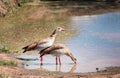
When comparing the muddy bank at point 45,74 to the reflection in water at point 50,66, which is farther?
the reflection in water at point 50,66

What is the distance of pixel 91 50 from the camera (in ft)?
58.2

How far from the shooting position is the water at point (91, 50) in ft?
47.8

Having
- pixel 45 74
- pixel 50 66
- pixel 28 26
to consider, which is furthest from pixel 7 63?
pixel 28 26

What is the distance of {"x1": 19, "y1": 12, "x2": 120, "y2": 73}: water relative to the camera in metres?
14.6

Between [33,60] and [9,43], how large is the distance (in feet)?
15.2

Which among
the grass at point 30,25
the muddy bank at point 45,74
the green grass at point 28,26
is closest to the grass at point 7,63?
the muddy bank at point 45,74

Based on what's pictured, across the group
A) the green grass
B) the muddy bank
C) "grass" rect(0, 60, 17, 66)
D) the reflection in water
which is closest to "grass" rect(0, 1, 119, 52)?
the green grass

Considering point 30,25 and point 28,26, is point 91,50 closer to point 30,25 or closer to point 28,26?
point 28,26

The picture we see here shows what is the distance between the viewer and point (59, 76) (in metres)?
12.2

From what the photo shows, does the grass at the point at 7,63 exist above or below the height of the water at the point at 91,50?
above

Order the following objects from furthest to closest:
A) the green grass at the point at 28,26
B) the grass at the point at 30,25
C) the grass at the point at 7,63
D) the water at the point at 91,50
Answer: the grass at the point at 30,25 → the green grass at the point at 28,26 → the water at the point at 91,50 → the grass at the point at 7,63

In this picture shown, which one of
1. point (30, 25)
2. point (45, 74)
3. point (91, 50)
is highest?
point (45, 74)

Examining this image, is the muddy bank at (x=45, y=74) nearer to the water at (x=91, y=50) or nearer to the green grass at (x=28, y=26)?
the water at (x=91, y=50)

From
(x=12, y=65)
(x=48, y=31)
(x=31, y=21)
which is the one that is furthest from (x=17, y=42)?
(x=31, y=21)
